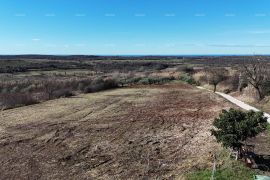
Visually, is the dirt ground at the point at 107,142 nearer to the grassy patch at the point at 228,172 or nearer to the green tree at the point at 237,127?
the grassy patch at the point at 228,172

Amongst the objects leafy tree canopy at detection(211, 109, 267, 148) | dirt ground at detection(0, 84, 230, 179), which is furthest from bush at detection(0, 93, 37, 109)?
leafy tree canopy at detection(211, 109, 267, 148)

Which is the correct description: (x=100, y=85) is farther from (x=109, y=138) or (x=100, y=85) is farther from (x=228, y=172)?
(x=228, y=172)

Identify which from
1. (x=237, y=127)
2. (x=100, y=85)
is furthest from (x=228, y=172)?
(x=100, y=85)

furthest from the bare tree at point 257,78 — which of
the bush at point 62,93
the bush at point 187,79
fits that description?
the bush at point 187,79

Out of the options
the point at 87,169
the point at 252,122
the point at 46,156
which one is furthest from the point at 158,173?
the point at 46,156

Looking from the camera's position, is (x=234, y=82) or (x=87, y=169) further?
(x=234, y=82)

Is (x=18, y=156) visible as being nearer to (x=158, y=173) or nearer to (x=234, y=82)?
(x=158, y=173)
